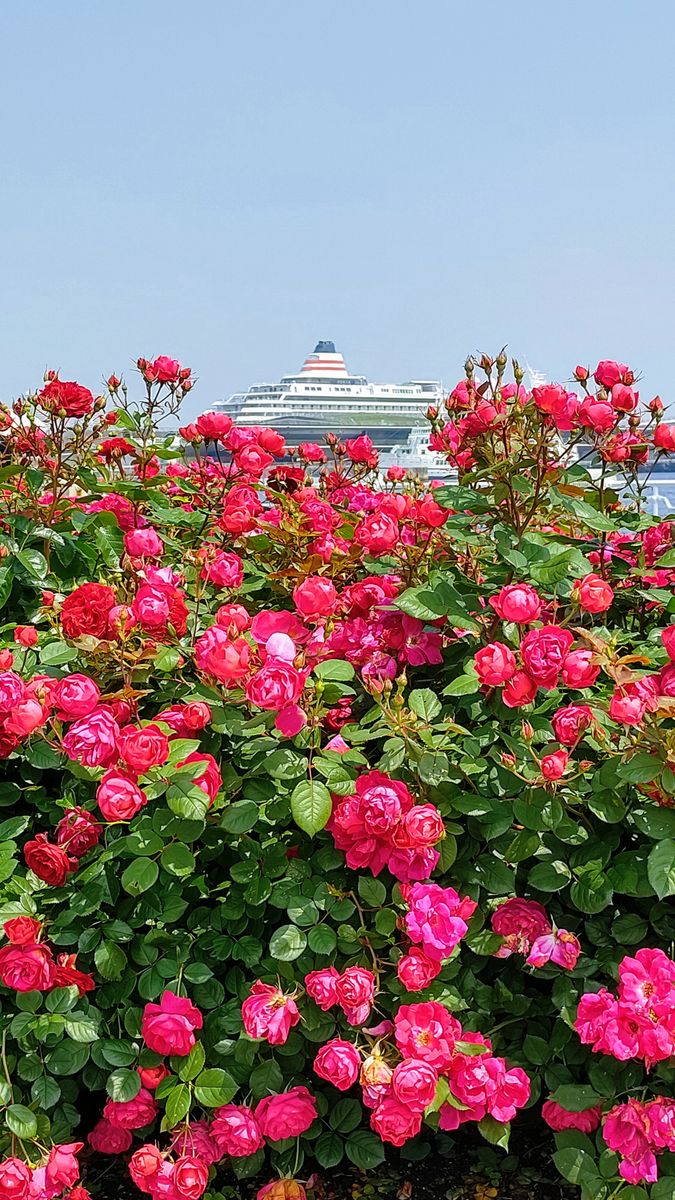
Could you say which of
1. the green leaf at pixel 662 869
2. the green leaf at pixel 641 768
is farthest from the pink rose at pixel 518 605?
the green leaf at pixel 662 869

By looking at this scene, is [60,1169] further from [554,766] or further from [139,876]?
[554,766]

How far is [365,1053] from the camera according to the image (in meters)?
1.47

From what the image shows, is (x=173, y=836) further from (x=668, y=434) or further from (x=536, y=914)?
(x=668, y=434)

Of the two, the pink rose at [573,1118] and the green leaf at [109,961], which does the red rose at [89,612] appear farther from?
the pink rose at [573,1118]

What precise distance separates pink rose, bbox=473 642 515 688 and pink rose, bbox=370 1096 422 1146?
55 cm

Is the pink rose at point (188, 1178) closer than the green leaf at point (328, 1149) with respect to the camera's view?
Yes

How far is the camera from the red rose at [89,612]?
1563 millimetres

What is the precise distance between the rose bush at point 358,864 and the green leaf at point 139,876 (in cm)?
2

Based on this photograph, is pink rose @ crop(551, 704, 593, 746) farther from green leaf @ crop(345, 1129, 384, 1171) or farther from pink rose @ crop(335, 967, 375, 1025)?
green leaf @ crop(345, 1129, 384, 1171)

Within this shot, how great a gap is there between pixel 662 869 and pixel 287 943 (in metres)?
0.50

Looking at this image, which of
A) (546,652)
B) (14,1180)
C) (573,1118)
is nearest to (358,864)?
(546,652)

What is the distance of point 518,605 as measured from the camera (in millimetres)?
1478

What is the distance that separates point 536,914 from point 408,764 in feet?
0.98

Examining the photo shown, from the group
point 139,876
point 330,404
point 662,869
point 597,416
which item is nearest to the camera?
point 662,869
